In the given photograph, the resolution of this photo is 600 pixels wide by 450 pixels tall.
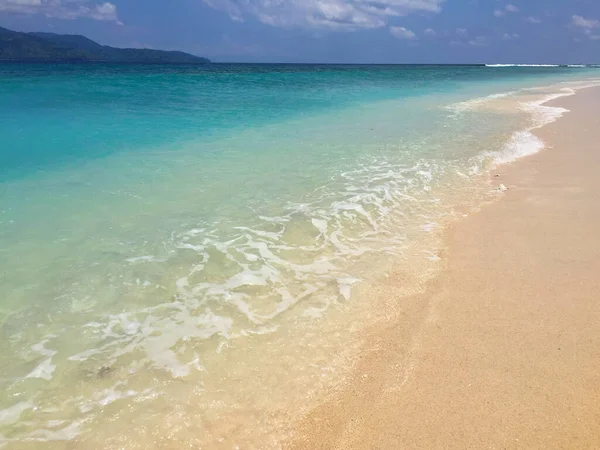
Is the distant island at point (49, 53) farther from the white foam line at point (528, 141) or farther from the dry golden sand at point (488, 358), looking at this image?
the dry golden sand at point (488, 358)

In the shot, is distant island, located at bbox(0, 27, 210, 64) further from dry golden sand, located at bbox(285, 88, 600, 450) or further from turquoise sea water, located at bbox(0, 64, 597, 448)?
dry golden sand, located at bbox(285, 88, 600, 450)

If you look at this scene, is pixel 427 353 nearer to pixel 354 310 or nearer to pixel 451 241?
pixel 354 310

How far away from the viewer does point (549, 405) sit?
114 inches

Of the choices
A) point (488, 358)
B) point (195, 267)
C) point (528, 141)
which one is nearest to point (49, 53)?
point (528, 141)

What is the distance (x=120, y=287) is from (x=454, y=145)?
9.36 m

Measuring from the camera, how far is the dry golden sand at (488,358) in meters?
2.73

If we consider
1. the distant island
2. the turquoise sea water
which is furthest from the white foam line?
the distant island

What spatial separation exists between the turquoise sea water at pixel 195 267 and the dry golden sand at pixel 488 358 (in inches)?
14.4

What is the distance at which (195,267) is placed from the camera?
4863mm

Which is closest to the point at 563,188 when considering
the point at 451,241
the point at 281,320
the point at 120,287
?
the point at 451,241

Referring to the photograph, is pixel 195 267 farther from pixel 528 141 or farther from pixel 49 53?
pixel 49 53

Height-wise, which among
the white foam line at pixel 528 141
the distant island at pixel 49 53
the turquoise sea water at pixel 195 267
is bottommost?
the turquoise sea water at pixel 195 267

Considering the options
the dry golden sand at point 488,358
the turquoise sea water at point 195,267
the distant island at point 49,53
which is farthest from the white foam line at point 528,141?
the distant island at point 49,53

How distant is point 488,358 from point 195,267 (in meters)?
3.11
